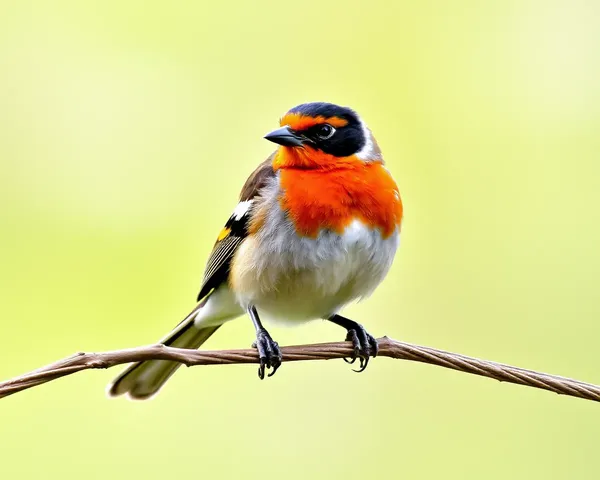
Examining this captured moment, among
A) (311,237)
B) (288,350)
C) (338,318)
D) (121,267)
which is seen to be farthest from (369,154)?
(121,267)

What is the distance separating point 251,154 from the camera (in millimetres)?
5141

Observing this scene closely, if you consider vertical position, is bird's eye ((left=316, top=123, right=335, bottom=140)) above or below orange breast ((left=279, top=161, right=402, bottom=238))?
above

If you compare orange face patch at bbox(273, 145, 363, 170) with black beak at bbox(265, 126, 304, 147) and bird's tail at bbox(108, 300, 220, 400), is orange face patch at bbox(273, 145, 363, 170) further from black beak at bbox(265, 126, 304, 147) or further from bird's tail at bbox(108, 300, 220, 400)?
bird's tail at bbox(108, 300, 220, 400)

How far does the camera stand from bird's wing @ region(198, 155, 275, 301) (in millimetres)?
3793

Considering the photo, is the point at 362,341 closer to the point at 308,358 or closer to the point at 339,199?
the point at 339,199

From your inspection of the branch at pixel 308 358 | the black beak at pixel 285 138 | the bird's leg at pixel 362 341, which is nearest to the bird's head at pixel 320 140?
the black beak at pixel 285 138

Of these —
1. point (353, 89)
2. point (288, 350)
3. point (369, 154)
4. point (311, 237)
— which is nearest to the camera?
point (288, 350)

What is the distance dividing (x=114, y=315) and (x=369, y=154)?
5.35 ft

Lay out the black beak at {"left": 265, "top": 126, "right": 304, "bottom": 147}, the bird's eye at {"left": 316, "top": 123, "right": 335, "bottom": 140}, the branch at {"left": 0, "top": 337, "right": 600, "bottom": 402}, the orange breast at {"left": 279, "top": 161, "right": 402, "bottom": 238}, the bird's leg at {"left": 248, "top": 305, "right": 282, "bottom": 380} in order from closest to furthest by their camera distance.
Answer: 1. the branch at {"left": 0, "top": 337, "right": 600, "bottom": 402}
2. the bird's leg at {"left": 248, "top": 305, "right": 282, "bottom": 380}
3. the orange breast at {"left": 279, "top": 161, "right": 402, "bottom": 238}
4. the black beak at {"left": 265, "top": 126, "right": 304, "bottom": 147}
5. the bird's eye at {"left": 316, "top": 123, "right": 335, "bottom": 140}

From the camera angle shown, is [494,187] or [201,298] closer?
[201,298]

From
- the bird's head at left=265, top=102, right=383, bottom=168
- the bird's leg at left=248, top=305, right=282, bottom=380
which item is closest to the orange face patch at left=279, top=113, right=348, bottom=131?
the bird's head at left=265, top=102, right=383, bottom=168

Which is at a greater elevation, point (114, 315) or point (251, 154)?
point (251, 154)

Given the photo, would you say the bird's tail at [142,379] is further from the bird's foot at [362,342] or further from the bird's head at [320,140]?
the bird's head at [320,140]

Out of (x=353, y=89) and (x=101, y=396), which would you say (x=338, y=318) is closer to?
(x=101, y=396)
